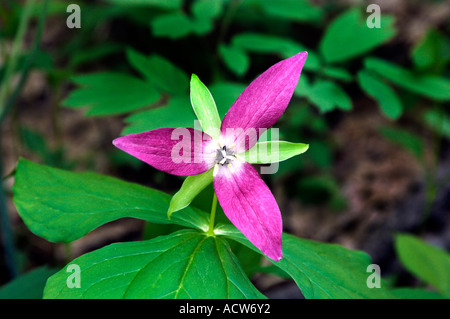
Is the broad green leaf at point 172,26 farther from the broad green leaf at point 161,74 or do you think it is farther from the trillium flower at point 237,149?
the trillium flower at point 237,149

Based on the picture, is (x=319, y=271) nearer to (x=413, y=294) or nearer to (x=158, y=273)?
(x=158, y=273)

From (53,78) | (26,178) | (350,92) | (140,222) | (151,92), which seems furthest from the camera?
(350,92)

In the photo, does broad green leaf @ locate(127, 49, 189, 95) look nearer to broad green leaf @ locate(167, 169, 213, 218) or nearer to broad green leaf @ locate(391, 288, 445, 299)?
broad green leaf @ locate(167, 169, 213, 218)

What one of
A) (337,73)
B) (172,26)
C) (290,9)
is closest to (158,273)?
(337,73)

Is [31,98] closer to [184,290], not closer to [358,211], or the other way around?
[358,211]

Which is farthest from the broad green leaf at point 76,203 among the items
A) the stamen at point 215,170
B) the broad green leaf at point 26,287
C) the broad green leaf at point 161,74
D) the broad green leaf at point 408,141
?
the broad green leaf at point 408,141

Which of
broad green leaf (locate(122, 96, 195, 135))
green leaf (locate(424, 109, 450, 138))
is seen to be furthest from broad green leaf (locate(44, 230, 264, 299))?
green leaf (locate(424, 109, 450, 138))
